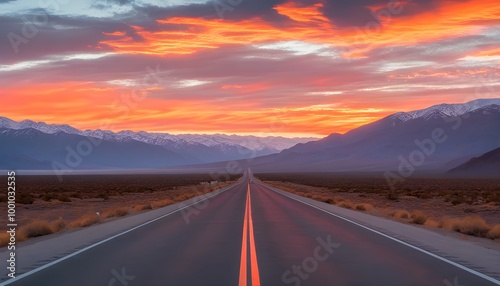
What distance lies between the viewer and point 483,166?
591 ft

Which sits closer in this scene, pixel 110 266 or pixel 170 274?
pixel 170 274

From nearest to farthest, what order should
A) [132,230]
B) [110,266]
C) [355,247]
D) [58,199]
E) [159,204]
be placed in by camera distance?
[110,266] < [355,247] < [132,230] < [159,204] < [58,199]

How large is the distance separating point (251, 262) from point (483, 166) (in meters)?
180

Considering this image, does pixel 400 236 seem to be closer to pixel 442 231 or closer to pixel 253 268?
pixel 442 231

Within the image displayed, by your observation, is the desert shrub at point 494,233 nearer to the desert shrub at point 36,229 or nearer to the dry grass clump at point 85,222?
the desert shrub at point 36,229

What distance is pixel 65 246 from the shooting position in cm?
1659

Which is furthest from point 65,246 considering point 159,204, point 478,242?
point 159,204

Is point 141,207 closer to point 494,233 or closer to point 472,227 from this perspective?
point 472,227

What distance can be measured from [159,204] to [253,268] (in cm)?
2819

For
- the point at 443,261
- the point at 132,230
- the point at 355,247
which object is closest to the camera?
the point at 443,261

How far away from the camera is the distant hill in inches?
6801

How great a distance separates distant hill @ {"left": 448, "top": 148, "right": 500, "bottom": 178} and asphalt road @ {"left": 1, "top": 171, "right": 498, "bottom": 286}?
162 metres

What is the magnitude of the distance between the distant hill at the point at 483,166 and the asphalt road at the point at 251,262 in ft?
531

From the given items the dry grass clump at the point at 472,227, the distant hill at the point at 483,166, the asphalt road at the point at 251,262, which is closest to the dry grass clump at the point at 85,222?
the asphalt road at the point at 251,262
